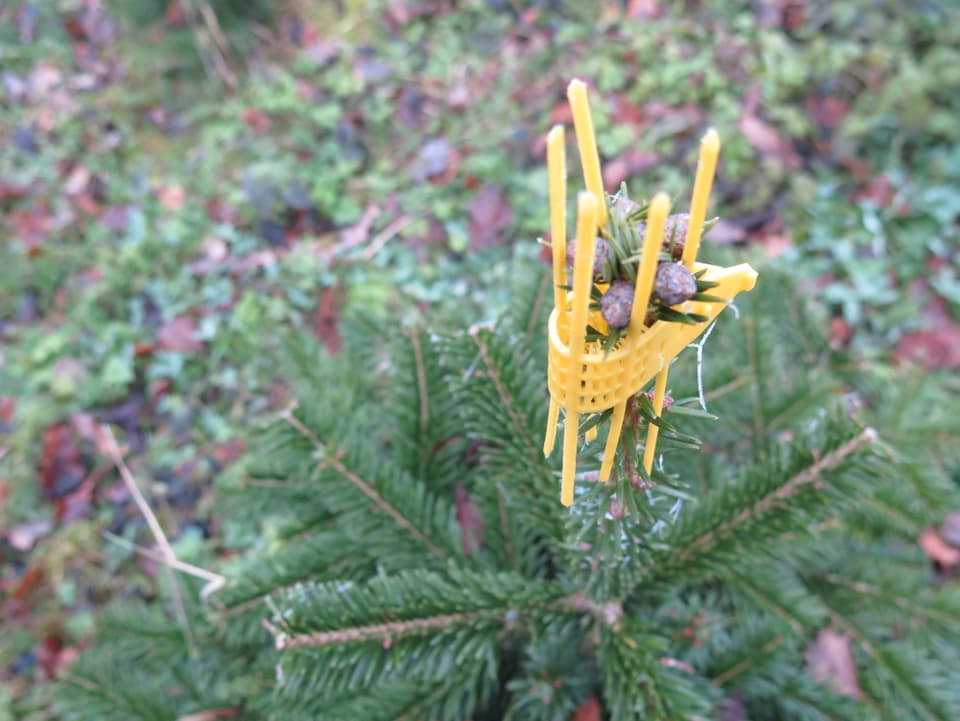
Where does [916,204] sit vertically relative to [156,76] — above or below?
below

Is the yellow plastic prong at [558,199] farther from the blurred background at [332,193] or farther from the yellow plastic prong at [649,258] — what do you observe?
the blurred background at [332,193]

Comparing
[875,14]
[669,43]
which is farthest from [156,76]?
[875,14]

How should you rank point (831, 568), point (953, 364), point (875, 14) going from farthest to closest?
point (875, 14), point (953, 364), point (831, 568)

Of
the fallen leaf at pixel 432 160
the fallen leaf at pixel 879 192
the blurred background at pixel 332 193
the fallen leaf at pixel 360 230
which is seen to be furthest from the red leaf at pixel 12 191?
the fallen leaf at pixel 879 192

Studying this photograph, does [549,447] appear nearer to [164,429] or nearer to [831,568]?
[831,568]

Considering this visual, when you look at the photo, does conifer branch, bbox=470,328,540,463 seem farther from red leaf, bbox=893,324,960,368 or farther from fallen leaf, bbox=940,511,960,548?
red leaf, bbox=893,324,960,368

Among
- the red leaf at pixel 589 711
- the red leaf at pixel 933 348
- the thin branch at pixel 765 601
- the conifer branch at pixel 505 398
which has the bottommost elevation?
the red leaf at pixel 933 348
